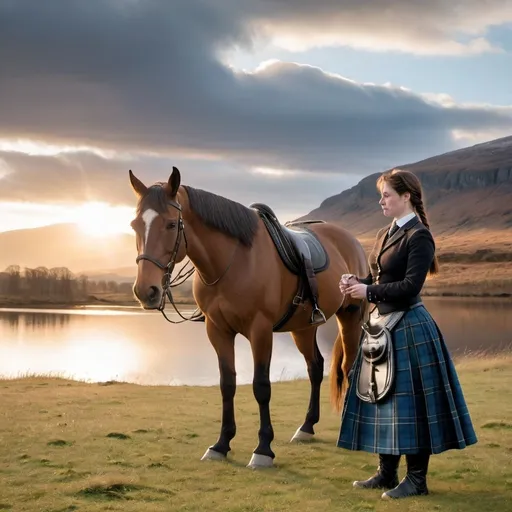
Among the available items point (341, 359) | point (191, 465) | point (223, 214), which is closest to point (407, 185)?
point (223, 214)

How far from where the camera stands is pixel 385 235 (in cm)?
523

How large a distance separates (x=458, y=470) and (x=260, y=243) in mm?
2918

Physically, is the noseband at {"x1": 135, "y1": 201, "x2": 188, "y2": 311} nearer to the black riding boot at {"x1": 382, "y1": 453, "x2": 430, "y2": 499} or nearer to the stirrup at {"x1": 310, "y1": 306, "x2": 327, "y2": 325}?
the stirrup at {"x1": 310, "y1": 306, "x2": 327, "y2": 325}

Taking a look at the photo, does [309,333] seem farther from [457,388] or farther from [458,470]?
[457,388]

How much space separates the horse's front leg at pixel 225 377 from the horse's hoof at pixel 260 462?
43 cm

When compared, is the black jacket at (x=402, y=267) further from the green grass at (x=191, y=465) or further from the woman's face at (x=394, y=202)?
the green grass at (x=191, y=465)

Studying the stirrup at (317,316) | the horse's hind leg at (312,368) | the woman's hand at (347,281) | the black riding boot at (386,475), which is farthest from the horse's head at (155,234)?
the horse's hind leg at (312,368)

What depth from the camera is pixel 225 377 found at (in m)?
6.52

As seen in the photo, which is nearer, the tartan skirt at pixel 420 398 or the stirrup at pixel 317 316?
the tartan skirt at pixel 420 398

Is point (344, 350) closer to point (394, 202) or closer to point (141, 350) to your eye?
point (394, 202)

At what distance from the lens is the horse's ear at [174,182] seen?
5.68 metres

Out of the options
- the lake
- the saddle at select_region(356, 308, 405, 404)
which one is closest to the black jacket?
the saddle at select_region(356, 308, 405, 404)

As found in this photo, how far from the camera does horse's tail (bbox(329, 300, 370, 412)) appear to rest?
305 inches

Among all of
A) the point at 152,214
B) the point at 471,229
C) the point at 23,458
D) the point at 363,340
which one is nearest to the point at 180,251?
the point at 152,214
